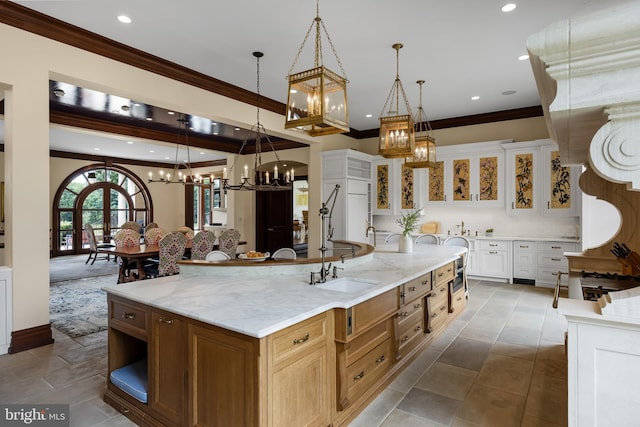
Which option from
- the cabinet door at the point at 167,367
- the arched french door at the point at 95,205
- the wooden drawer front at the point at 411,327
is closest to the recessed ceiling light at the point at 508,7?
the wooden drawer front at the point at 411,327

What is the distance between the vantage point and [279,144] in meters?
8.75

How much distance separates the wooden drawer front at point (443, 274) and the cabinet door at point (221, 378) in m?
2.44

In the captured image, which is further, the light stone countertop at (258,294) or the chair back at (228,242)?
the chair back at (228,242)

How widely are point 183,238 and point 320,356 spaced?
376cm

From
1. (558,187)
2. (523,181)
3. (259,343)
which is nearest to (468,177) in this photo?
(523,181)

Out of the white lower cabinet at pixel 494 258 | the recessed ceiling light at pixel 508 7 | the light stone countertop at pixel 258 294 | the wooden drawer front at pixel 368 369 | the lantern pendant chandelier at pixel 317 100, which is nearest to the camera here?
the light stone countertop at pixel 258 294

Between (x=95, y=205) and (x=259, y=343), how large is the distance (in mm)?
11868

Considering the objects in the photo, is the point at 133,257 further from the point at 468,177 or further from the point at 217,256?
the point at 468,177

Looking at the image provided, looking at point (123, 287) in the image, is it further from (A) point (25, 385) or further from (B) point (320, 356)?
(B) point (320, 356)

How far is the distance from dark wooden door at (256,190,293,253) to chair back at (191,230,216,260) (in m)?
3.34

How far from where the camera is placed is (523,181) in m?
6.35

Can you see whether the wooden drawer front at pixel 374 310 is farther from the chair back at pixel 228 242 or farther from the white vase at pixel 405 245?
the chair back at pixel 228 242

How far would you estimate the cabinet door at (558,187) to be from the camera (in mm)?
5871

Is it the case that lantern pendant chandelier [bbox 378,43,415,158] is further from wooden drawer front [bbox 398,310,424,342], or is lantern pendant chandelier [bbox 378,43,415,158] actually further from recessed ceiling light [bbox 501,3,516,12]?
wooden drawer front [bbox 398,310,424,342]
